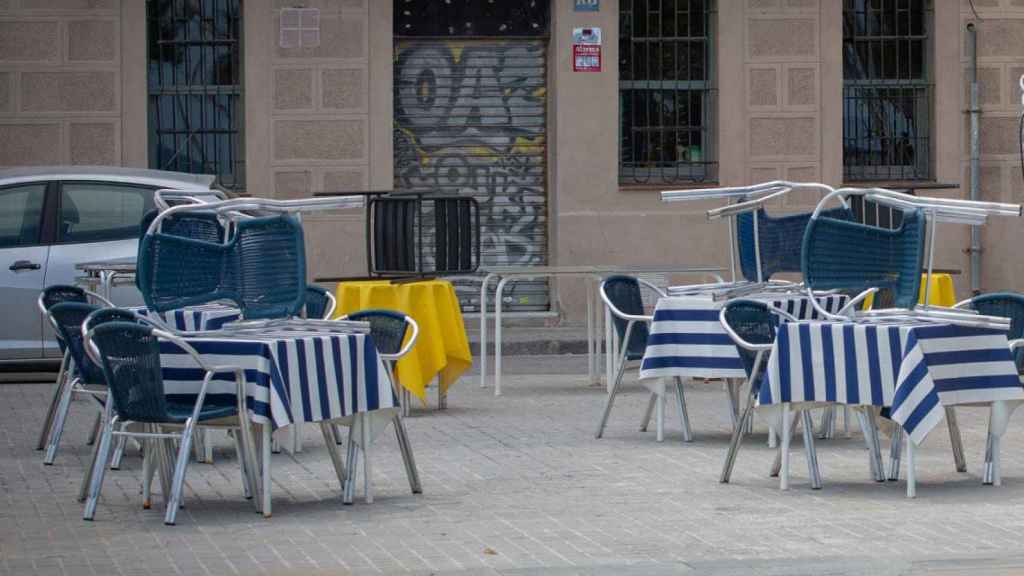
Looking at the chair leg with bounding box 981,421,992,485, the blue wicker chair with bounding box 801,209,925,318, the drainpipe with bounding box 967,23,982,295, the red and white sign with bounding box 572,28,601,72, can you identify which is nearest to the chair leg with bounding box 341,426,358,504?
the blue wicker chair with bounding box 801,209,925,318

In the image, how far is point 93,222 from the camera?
15.5 meters

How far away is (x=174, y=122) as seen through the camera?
2045 cm

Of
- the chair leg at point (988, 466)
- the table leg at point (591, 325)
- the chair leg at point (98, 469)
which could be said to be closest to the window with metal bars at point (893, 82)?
the table leg at point (591, 325)

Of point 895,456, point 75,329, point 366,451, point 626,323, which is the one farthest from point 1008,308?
point 75,329

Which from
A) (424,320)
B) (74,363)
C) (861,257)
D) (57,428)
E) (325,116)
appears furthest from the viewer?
(325,116)

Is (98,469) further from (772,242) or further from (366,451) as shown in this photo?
(772,242)

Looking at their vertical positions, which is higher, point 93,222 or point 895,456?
point 93,222

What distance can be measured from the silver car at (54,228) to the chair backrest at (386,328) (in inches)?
211

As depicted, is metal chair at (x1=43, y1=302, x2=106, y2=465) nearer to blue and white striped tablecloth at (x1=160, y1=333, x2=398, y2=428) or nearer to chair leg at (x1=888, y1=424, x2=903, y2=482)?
blue and white striped tablecloth at (x1=160, y1=333, x2=398, y2=428)

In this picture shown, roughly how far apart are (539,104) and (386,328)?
1125 centimetres

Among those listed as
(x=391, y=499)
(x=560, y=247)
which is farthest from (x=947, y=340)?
(x=560, y=247)

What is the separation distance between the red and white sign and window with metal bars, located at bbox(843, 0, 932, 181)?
2910 mm

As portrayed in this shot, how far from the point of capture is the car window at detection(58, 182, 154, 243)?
15.4 meters

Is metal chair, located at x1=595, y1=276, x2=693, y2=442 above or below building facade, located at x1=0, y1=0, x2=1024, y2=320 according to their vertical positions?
below
